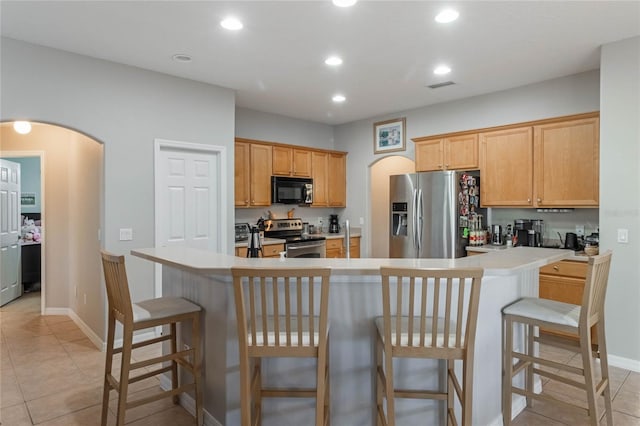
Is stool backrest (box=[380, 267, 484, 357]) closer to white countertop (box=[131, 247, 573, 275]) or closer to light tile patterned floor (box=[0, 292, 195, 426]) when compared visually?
white countertop (box=[131, 247, 573, 275])

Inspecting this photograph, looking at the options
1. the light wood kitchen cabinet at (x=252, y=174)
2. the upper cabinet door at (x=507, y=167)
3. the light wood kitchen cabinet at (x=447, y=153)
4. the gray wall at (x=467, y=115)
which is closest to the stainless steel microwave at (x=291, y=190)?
the light wood kitchen cabinet at (x=252, y=174)

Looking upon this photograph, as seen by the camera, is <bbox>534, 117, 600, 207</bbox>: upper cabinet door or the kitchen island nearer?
the kitchen island

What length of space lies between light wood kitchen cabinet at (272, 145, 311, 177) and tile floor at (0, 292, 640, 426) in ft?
9.96

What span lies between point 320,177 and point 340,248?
1226 millimetres

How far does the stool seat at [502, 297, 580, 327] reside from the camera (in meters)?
2.20

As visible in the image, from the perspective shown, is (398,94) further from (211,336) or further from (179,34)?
(211,336)

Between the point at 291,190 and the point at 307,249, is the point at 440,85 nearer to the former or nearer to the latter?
the point at 291,190

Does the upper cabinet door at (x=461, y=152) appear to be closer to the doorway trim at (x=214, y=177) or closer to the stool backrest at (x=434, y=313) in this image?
the doorway trim at (x=214, y=177)

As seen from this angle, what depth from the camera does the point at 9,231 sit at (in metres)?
5.84

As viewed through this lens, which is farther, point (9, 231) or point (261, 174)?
point (9, 231)

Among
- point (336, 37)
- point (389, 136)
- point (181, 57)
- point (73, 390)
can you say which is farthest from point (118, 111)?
point (389, 136)

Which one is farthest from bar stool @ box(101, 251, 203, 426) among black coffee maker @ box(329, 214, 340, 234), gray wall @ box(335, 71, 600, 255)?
black coffee maker @ box(329, 214, 340, 234)

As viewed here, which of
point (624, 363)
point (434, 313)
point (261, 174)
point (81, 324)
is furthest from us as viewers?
point (261, 174)

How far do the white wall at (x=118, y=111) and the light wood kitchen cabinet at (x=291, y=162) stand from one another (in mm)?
1448
